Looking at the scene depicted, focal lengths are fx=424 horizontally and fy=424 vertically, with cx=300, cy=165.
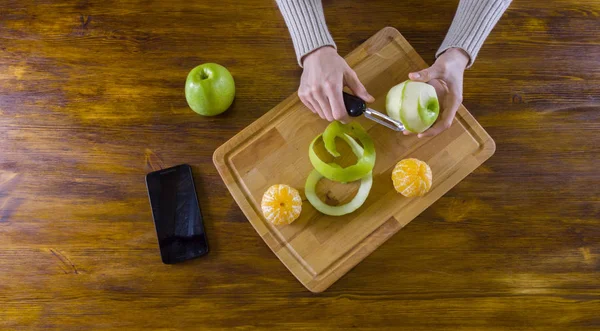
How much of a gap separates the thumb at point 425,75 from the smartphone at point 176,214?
0.82 metres

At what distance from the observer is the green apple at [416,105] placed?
1.33 metres

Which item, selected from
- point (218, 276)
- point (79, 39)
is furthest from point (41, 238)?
point (79, 39)

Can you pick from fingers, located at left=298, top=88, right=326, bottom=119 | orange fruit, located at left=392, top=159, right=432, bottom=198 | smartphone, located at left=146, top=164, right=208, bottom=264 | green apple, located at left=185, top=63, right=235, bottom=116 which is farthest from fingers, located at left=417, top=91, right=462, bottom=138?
smartphone, located at left=146, top=164, right=208, bottom=264

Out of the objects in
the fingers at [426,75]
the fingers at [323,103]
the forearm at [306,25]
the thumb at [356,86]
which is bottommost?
the fingers at [323,103]

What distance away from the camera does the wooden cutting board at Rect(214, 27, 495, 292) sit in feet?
4.59

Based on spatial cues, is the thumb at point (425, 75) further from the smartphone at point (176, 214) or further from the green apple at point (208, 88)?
the smartphone at point (176, 214)

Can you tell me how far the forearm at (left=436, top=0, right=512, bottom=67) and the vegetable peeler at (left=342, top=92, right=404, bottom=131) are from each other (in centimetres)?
30

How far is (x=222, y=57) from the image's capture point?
5.25ft

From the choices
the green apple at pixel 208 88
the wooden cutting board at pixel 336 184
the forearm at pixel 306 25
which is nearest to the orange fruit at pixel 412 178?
the wooden cutting board at pixel 336 184

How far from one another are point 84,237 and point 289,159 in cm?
75

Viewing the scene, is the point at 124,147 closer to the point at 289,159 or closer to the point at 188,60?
the point at 188,60

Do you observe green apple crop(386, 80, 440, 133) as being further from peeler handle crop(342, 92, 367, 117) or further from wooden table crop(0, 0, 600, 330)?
wooden table crop(0, 0, 600, 330)

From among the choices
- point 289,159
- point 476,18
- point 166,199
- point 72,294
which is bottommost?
point 72,294

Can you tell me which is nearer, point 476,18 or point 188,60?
point 476,18
